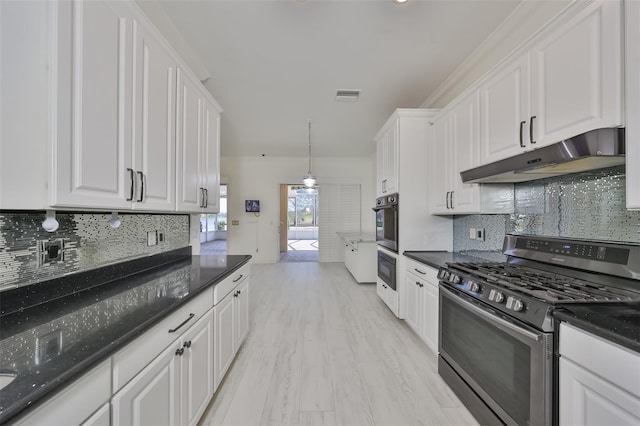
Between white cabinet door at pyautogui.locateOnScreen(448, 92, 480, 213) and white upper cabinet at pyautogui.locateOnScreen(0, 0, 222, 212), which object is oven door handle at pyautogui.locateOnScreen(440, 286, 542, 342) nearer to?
white cabinet door at pyautogui.locateOnScreen(448, 92, 480, 213)

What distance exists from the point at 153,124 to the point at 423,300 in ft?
8.45

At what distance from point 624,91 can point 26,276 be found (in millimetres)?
2747

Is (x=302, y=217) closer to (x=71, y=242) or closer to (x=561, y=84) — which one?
(x=71, y=242)

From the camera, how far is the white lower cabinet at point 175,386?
97cm

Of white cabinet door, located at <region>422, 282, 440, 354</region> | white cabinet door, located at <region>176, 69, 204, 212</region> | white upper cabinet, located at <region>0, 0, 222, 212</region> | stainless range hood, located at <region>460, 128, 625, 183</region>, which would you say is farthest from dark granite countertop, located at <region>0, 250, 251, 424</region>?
stainless range hood, located at <region>460, 128, 625, 183</region>

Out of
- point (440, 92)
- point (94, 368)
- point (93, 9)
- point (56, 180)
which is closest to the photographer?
point (94, 368)

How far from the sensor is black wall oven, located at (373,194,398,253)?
10.3 feet

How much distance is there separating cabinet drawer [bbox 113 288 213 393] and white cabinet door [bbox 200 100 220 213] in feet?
3.69

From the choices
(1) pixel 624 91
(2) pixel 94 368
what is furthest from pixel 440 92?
(2) pixel 94 368

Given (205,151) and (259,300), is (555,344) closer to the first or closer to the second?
(205,151)

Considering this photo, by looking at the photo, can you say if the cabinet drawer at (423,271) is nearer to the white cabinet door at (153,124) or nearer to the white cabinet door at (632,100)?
the white cabinet door at (632,100)

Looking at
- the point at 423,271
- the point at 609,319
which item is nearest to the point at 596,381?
the point at 609,319

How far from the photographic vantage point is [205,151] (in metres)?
2.28

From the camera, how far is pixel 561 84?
1.42 meters
